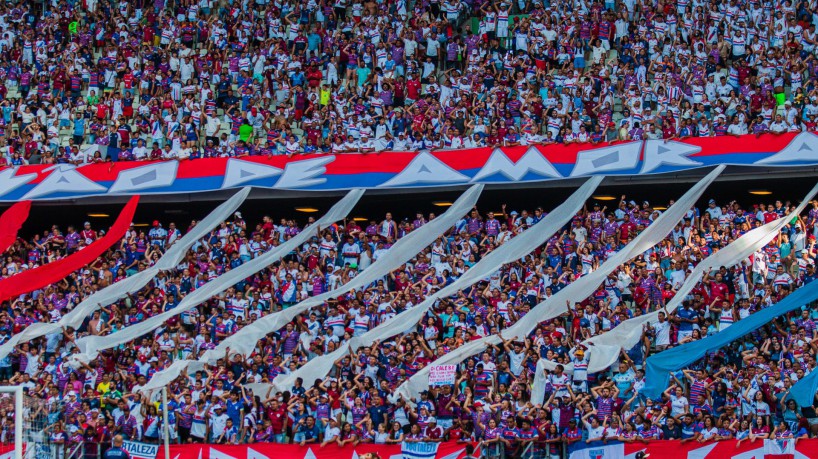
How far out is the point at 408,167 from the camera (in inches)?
1126

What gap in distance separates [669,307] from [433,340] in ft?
13.0

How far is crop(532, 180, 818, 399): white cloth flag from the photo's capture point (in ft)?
76.0

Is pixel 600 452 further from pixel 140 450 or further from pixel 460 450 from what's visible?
pixel 140 450

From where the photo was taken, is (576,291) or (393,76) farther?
(393,76)

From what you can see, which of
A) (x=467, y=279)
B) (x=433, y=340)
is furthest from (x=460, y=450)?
(x=467, y=279)

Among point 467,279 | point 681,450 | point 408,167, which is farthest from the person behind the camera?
point 408,167

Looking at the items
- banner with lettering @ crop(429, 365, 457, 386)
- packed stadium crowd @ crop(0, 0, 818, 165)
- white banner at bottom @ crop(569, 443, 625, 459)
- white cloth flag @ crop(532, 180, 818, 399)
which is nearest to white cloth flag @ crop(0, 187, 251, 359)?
packed stadium crowd @ crop(0, 0, 818, 165)

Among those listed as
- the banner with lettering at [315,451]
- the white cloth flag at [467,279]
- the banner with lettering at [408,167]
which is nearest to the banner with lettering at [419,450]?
the banner with lettering at [315,451]

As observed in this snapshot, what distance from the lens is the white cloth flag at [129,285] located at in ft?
86.0

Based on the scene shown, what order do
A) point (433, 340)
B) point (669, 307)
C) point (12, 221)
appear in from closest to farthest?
point (669, 307), point (433, 340), point (12, 221)

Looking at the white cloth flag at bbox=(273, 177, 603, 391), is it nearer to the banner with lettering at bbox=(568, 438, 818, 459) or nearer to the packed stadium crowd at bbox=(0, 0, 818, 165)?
the packed stadium crowd at bbox=(0, 0, 818, 165)

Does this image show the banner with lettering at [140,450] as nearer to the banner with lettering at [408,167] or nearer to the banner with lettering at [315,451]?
the banner with lettering at [315,451]

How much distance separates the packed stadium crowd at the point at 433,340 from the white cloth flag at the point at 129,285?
20 centimetres

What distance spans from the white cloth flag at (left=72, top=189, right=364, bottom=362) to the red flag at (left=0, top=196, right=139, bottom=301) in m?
2.18
